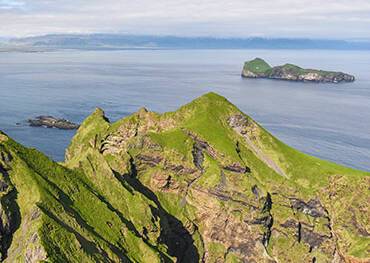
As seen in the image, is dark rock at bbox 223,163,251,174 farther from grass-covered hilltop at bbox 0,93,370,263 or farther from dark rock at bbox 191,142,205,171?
dark rock at bbox 191,142,205,171

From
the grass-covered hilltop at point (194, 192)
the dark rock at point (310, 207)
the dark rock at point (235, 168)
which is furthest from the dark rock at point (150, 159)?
the dark rock at point (310, 207)

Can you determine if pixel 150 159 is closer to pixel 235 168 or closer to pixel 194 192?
pixel 194 192

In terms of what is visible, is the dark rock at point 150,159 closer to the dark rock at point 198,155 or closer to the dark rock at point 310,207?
the dark rock at point 198,155

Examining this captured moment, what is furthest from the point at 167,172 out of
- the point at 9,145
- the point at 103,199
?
the point at 9,145

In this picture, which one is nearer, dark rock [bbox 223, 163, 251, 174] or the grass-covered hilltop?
the grass-covered hilltop

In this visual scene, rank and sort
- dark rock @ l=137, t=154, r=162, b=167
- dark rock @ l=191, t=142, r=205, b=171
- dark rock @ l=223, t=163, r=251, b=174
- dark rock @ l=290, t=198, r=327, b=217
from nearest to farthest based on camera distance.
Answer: dark rock @ l=223, t=163, r=251, b=174 → dark rock @ l=191, t=142, r=205, b=171 → dark rock @ l=137, t=154, r=162, b=167 → dark rock @ l=290, t=198, r=327, b=217

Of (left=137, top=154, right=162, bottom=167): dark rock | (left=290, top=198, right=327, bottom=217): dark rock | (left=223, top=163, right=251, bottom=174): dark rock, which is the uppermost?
(left=137, top=154, right=162, bottom=167): dark rock

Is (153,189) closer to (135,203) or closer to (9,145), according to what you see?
(135,203)

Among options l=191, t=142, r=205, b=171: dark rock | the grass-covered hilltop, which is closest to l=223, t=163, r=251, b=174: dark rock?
the grass-covered hilltop
